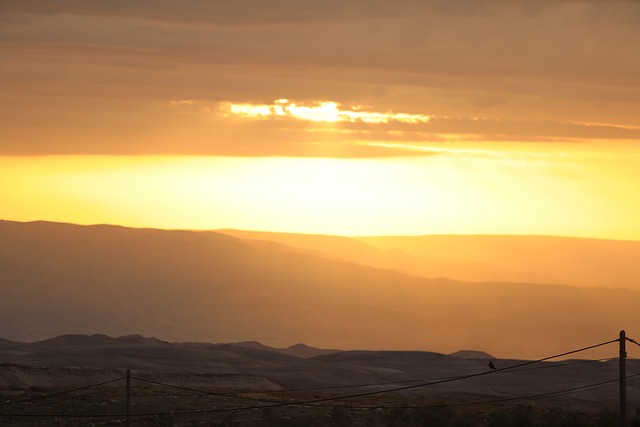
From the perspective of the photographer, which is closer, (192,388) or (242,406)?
(242,406)

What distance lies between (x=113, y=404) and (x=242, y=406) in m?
9.17

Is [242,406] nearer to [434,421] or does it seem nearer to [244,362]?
[434,421]

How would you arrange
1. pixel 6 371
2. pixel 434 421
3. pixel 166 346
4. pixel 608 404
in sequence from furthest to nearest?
pixel 166 346
pixel 608 404
pixel 6 371
pixel 434 421

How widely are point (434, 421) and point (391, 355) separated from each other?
7758 centimetres

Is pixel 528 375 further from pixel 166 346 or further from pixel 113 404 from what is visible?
pixel 113 404

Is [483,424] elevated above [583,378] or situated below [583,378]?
below

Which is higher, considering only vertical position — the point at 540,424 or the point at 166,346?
the point at 166,346

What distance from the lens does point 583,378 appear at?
451ft

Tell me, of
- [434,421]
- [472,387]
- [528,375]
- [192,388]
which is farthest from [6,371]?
[528,375]

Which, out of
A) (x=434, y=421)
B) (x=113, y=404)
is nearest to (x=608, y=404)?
(x=434, y=421)

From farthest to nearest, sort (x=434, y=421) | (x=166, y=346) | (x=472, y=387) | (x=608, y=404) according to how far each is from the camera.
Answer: (x=166, y=346) → (x=472, y=387) → (x=608, y=404) → (x=434, y=421)

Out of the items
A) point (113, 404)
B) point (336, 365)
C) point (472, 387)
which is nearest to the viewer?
point (113, 404)

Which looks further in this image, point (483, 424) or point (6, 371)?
point (6, 371)

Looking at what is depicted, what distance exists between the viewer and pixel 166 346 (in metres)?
140
